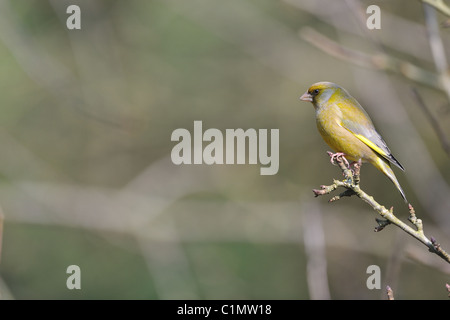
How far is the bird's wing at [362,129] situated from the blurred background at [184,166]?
245 centimetres

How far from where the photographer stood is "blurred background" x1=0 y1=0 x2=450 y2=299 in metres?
6.45

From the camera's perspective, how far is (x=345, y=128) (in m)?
2.67

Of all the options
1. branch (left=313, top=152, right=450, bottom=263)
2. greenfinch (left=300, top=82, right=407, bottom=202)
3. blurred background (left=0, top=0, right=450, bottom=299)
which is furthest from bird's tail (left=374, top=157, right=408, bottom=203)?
blurred background (left=0, top=0, right=450, bottom=299)

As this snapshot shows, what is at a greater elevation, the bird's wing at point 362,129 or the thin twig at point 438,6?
the thin twig at point 438,6

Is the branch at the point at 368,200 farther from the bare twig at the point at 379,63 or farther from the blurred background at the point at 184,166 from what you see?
the blurred background at the point at 184,166

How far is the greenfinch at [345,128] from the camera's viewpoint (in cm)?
265

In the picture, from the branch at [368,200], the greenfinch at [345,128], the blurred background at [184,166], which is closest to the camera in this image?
the branch at [368,200]

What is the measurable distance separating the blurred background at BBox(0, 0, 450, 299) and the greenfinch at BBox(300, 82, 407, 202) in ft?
8.04

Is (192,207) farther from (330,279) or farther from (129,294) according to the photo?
(330,279)

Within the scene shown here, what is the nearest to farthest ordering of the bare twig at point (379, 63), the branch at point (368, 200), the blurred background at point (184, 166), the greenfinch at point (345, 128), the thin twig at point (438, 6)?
the branch at point (368, 200) < the greenfinch at point (345, 128) < the thin twig at point (438, 6) < the bare twig at point (379, 63) < the blurred background at point (184, 166)

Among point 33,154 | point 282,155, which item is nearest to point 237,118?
point 282,155

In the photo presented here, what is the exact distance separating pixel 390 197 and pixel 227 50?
3.20m

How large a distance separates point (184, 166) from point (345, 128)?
16.3 feet

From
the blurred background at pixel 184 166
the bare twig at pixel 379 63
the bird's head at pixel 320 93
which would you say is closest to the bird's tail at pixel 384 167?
the bird's head at pixel 320 93
